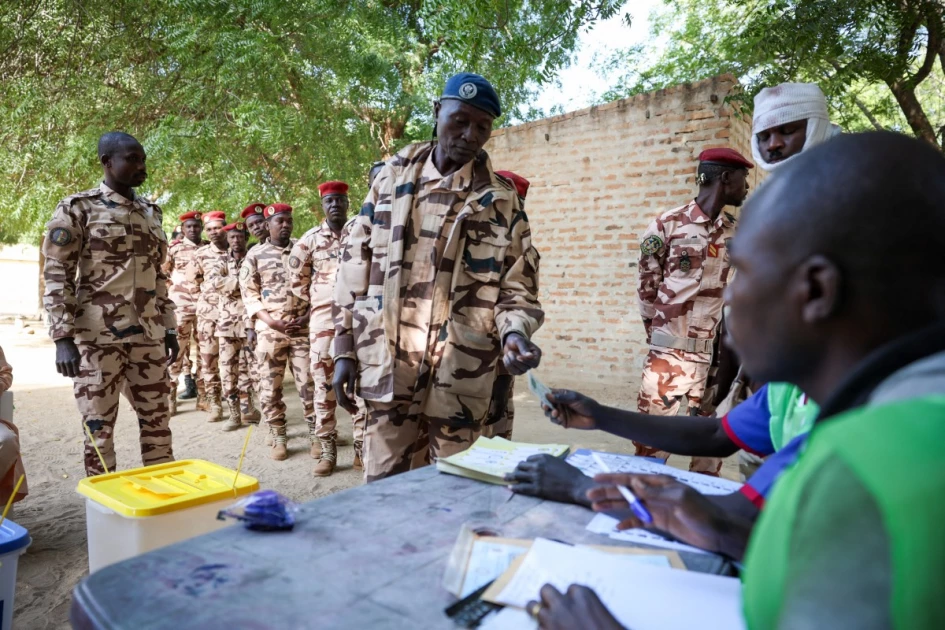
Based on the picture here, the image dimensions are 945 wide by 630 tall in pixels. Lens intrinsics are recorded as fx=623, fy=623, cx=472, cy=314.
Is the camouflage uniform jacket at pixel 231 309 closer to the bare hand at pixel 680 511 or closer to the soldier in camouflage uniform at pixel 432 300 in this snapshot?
the soldier in camouflage uniform at pixel 432 300

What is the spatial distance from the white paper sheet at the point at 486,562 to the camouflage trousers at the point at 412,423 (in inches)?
46.9

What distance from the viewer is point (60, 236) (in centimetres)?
330

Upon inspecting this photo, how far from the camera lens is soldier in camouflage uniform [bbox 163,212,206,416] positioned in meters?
7.23

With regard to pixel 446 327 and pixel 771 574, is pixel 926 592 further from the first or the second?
pixel 446 327

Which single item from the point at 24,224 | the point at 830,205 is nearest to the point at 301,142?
the point at 24,224

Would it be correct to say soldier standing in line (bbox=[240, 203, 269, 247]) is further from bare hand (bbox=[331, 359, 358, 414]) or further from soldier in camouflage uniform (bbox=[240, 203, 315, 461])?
bare hand (bbox=[331, 359, 358, 414])

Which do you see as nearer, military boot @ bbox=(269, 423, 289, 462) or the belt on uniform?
the belt on uniform

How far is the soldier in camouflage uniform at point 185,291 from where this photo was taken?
285 inches

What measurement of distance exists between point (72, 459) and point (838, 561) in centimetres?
562

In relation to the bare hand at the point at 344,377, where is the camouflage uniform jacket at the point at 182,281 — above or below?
above

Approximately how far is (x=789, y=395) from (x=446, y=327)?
1267 millimetres

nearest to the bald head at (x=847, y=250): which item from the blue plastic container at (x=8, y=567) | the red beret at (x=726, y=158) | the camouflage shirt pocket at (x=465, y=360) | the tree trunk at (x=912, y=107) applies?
the camouflage shirt pocket at (x=465, y=360)

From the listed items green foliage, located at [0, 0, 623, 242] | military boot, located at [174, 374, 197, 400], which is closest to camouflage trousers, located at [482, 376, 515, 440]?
green foliage, located at [0, 0, 623, 242]

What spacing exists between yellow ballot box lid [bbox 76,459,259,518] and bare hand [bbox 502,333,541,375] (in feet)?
3.02
